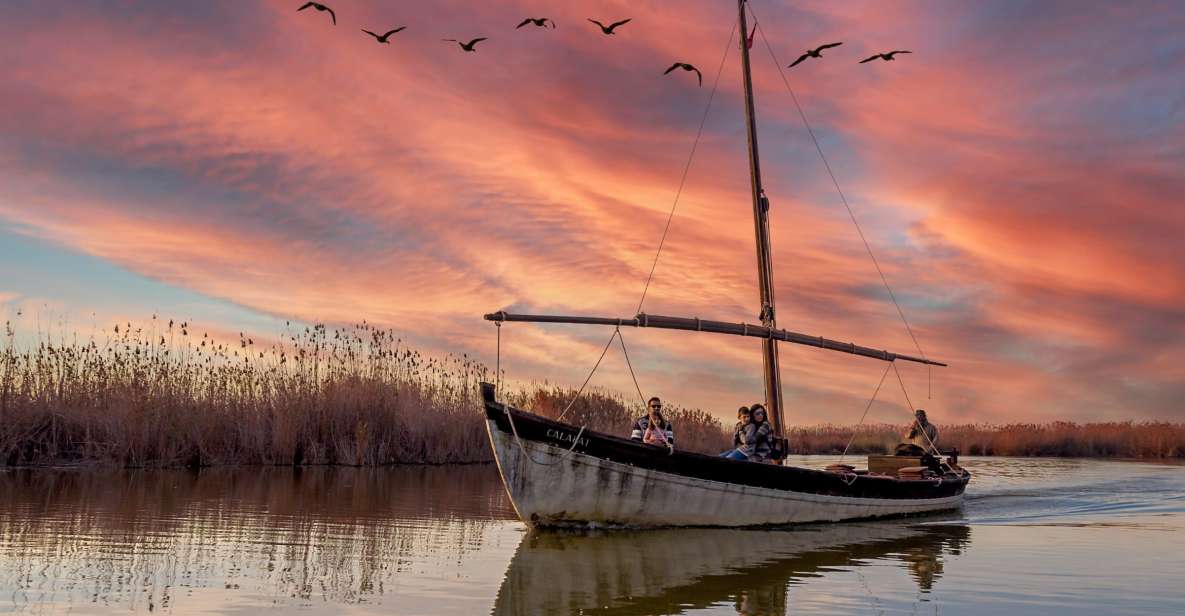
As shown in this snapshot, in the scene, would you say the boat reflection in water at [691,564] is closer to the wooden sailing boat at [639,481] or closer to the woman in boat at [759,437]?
the wooden sailing boat at [639,481]

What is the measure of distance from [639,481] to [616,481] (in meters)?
0.37

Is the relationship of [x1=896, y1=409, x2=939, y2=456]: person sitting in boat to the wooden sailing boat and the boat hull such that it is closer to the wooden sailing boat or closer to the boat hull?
the wooden sailing boat

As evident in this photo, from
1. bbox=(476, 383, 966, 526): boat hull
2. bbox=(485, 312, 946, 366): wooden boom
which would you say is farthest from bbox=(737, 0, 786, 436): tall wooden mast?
bbox=(476, 383, 966, 526): boat hull

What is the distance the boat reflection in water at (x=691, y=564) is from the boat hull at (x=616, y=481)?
0.98ft

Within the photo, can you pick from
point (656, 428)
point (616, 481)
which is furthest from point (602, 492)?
point (656, 428)

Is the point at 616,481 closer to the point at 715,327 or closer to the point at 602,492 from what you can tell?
the point at 602,492

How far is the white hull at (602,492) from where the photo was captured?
1579cm

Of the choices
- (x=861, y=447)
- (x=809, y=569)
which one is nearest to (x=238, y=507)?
(x=809, y=569)

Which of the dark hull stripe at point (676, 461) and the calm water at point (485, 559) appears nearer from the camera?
the calm water at point (485, 559)

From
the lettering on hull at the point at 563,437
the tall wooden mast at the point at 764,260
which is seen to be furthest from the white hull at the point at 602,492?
the tall wooden mast at the point at 764,260

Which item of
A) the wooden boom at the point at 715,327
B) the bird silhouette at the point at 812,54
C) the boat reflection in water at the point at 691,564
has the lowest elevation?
the boat reflection in water at the point at 691,564

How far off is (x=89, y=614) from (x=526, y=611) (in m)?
3.51

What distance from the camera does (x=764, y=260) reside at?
77.9 feet

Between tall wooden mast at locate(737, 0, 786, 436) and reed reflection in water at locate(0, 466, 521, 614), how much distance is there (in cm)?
613
